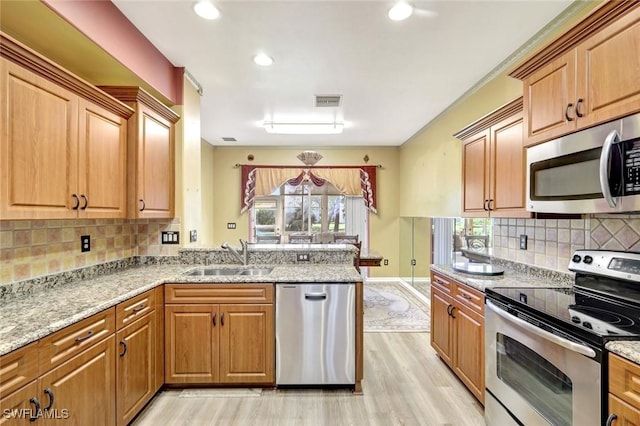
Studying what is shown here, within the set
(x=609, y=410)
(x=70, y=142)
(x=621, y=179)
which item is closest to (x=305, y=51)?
(x=70, y=142)

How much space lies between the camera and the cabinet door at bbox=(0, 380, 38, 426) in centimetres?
116

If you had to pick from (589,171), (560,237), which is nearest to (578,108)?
(589,171)

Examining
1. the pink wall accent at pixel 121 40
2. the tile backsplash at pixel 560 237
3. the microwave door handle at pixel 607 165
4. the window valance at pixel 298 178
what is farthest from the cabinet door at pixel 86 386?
the window valance at pixel 298 178

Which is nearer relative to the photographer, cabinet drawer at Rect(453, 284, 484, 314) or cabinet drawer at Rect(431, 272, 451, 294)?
cabinet drawer at Rect(453, 284, 484, 314)

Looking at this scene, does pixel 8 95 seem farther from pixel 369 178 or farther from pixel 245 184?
pixel 369 178

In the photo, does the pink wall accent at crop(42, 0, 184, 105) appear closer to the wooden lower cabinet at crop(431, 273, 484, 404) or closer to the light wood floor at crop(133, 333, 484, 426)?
the light wood floor at crop(133, 333, 484, 426)

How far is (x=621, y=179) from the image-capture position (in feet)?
4.50

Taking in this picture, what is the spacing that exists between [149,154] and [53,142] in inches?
33.7

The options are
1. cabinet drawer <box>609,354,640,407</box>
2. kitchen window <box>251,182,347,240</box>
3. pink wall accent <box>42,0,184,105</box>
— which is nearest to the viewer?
cabinet drawer <box>609,354,640,407</box>

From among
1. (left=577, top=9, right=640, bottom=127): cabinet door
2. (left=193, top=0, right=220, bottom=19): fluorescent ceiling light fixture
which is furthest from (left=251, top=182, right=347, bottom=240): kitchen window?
(left=577, top=9, right=640, bottom=127): cabinet door

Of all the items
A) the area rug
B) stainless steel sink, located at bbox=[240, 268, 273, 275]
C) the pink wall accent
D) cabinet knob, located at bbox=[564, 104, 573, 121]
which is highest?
the pink wall accent

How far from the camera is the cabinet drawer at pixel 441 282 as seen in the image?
103 inches

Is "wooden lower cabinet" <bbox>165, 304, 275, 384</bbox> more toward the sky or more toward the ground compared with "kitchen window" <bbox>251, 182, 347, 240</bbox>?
more toward the ground

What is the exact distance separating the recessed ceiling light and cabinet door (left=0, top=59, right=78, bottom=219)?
1.44 metres
